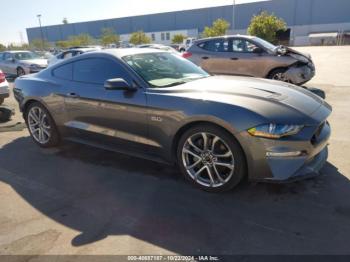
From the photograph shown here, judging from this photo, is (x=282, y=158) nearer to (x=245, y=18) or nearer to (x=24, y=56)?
(x=24, y=56)

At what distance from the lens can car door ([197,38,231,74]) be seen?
945 centimetres

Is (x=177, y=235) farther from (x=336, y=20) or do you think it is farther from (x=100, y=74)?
(x=336, y=20)

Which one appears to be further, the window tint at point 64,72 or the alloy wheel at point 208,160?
the window tint at point 64,72

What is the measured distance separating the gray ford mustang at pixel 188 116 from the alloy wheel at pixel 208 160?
0.4 inches

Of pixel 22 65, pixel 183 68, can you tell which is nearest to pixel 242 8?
pixel 22 65

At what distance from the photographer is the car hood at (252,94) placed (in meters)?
3.24

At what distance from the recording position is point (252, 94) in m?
3.42

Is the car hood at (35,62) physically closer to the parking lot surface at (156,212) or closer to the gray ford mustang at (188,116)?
the gray ford mustang at (188,116)

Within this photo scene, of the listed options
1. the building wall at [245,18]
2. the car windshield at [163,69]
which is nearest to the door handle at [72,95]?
the car windshield at [163,69]

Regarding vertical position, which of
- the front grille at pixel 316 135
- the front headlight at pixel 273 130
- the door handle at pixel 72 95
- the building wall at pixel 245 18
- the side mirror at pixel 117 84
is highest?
the building wall at pixel 245 18

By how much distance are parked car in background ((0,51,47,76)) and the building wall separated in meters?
57.9

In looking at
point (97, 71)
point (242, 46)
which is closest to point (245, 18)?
point (242, 46)

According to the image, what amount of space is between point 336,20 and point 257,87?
2799 inches

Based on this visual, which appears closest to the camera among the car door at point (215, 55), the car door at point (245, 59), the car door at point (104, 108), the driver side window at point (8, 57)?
the car door at point (104, 108)
